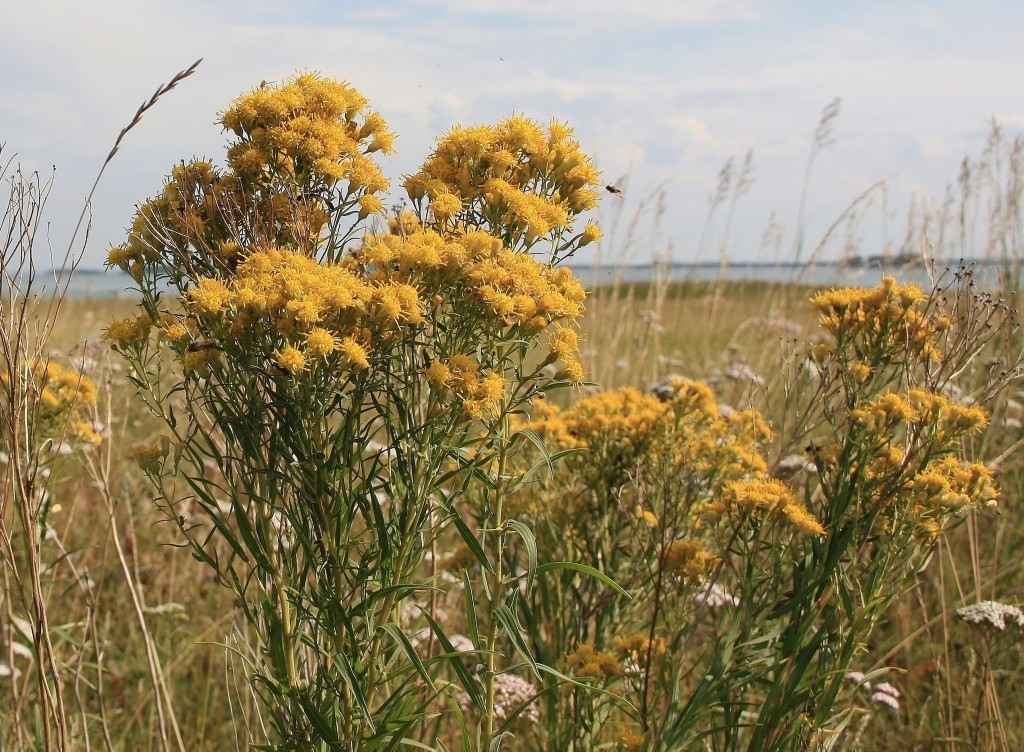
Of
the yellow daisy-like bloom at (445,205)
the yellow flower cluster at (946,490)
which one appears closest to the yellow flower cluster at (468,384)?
the yellow daisy-like bloom at (445,205)

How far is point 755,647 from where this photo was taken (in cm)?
202

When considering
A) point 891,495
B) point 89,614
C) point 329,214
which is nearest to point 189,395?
point 329,214

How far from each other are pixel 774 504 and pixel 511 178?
879 millimetres

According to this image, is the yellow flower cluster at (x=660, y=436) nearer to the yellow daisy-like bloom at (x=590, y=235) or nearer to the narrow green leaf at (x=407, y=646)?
the yellow daisy-like bloom at (x=590, y=235)

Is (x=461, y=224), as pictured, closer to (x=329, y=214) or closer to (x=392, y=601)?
(x=329, y=214)

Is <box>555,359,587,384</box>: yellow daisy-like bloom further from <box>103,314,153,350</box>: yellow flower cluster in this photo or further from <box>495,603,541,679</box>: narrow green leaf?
<box>103,314,153,350</box>: yellow flower cluster

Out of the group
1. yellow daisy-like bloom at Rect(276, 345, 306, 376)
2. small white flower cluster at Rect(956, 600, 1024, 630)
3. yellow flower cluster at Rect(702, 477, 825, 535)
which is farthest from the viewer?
small white flower cluster at Rect(956, 600, 1024, 630)

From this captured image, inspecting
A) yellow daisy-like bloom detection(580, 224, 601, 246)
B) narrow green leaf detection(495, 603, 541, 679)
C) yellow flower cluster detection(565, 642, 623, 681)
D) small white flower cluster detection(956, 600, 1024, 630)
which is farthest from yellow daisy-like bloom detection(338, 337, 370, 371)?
small white flower cluster detection(956, 600, 1024, 630)

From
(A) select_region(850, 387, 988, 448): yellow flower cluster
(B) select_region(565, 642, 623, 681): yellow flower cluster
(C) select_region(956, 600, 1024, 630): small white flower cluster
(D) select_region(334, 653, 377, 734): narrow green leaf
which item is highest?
(A) select_region(850, 387, 988, 448): yellow flower cluster

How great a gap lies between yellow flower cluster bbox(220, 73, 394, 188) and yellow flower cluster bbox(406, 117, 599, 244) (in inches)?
5.0

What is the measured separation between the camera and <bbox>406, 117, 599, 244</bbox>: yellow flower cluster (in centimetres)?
172

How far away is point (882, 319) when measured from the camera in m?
2.14

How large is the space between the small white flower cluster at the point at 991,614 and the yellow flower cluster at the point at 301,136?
202 cm

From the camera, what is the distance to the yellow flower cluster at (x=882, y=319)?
6.81ft
